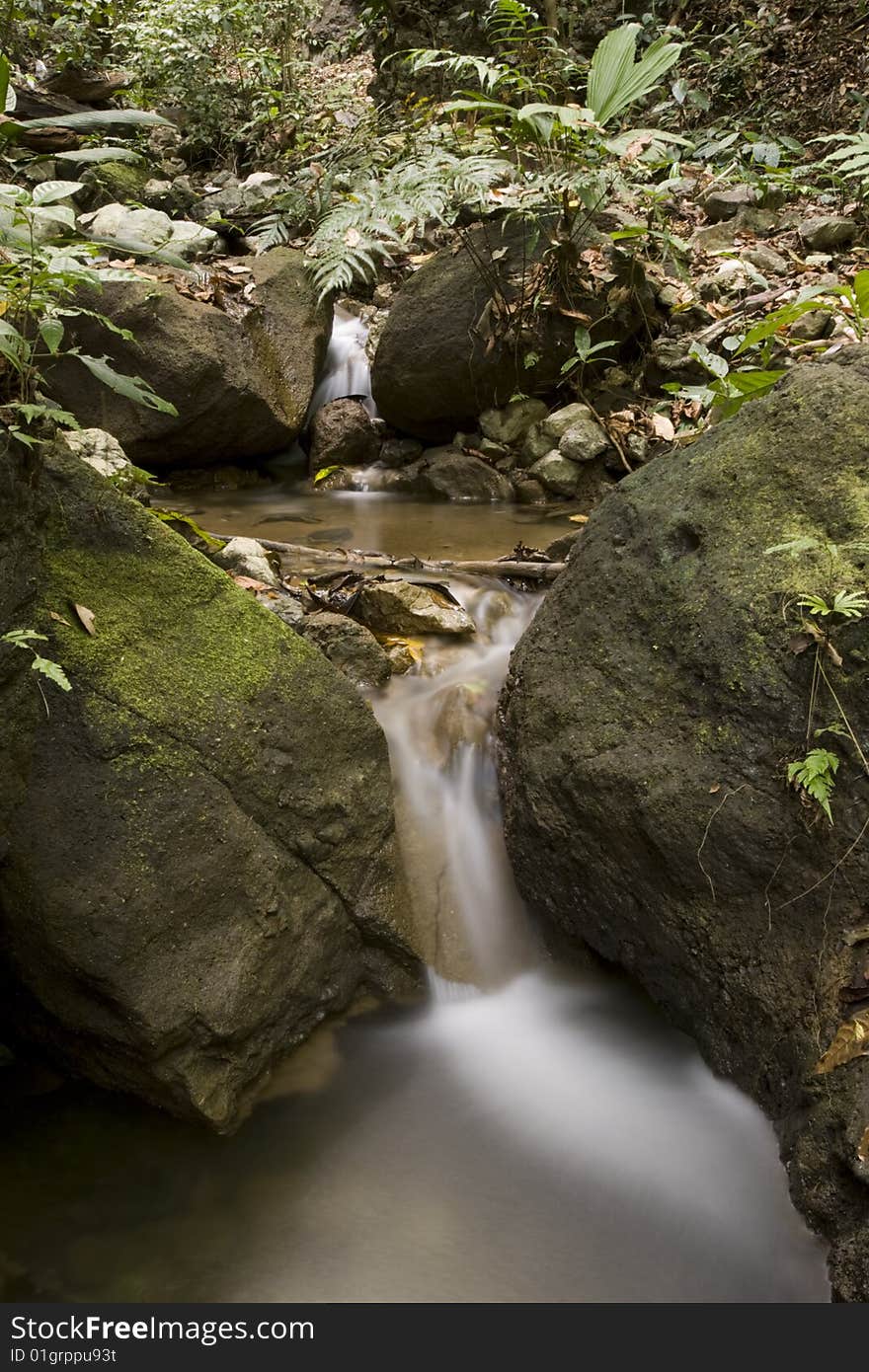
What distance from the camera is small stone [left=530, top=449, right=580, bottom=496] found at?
260 inches

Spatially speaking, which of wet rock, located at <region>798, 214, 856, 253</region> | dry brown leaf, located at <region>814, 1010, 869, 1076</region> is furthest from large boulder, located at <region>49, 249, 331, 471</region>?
dry brown leaf, located at <region>814, 1010, 869, 1076</region>

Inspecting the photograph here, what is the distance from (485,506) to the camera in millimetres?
6695

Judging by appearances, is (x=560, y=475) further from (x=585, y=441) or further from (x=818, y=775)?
(x=818, y=775)

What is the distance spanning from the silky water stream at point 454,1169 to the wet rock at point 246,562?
1.66 meters

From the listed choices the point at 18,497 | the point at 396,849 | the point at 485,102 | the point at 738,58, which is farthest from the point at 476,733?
the point at 738,58

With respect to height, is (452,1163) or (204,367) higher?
(204,367)

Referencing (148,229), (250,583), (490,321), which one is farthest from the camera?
(148,229)

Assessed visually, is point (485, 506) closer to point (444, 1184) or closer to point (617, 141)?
point (617, 141)

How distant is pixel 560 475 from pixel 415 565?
2.09 meters

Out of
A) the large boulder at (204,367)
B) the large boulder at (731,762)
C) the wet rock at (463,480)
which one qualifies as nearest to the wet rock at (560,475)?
the wet rock at (463,480)

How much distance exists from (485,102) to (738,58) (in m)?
5.74

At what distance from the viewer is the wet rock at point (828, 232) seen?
709 cm

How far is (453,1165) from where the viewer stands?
266 centimetres

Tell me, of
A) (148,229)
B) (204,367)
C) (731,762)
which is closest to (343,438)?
(204,367)
